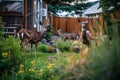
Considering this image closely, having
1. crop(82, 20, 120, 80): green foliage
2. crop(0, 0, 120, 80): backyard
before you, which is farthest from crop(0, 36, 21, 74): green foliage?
crop(82, 20, 120, 80): green foliage

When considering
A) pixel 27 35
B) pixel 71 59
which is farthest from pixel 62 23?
pixel 71 59

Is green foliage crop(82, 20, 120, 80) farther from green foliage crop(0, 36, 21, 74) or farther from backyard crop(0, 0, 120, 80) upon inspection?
green foliage crop(0, 36, 21, 74)

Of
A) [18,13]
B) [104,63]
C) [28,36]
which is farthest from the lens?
[18,13]

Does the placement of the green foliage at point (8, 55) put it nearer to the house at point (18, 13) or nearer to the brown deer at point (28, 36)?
the brown deer at point (28, 36)

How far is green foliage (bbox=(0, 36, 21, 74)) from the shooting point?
9.66m

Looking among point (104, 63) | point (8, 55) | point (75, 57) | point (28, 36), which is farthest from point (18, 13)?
point (104, 63)

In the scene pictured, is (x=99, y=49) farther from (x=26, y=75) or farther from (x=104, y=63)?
(x=26, y=75)

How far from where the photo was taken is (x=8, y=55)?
392 inches

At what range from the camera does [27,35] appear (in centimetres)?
1537

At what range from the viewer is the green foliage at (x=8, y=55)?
380 inches

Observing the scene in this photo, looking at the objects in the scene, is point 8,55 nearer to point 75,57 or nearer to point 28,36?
point 75,57

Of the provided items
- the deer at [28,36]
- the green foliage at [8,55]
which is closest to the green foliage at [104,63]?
the green foliage at [8,55]

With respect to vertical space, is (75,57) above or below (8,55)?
above

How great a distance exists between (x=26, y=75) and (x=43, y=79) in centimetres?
55
